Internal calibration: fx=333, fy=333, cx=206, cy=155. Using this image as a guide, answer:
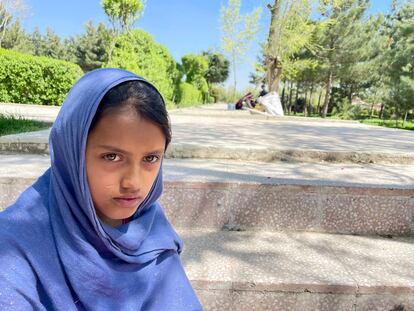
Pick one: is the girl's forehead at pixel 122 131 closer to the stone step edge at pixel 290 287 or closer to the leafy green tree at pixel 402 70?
the stone step edge at pixel 290 287

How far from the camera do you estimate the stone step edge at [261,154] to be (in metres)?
2.87

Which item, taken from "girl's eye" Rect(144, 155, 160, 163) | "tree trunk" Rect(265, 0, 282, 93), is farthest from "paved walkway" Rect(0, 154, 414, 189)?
"tree trunk" Rect(265, 0, 282, 93)

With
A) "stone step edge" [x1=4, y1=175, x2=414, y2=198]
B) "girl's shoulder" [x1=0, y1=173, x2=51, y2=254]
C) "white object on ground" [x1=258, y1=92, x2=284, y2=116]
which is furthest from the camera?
"white object on ground" [x1=258, y1=92, x2=284, y2=116]

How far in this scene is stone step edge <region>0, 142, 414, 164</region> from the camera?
287 centimetres

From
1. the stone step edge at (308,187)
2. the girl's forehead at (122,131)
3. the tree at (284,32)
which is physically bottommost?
the stone step edge at (308,187)

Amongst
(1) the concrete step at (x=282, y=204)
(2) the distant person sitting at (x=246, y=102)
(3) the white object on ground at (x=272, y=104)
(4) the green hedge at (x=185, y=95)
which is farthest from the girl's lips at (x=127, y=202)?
(4) the green hedge at (x=185, y=95)

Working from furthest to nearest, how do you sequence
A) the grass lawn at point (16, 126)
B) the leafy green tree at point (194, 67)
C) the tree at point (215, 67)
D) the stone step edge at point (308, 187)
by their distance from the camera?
1. the tree at point (215, 67)
2. the leafy green tree at point (194, 67)
3. the grass lawn at point (16, 126)
4. the stone step edge at point (308, 187)

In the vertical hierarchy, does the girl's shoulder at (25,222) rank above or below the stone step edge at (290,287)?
above

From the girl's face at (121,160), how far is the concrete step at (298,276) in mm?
714

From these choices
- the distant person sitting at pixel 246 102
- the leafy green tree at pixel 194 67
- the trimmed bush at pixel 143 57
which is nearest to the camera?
the trimmed bush at pixel 143 57

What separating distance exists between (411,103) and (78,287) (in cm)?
2307

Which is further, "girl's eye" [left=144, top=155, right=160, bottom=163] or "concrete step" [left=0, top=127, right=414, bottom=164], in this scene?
"concrete step" [left=0, top=127, right=414, bottom=164]

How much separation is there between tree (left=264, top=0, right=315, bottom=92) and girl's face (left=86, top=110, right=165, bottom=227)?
13817 mm

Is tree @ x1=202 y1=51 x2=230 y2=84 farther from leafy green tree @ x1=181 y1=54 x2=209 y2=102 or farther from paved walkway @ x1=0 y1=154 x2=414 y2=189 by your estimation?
paved walkway @ x1=0 y1=154 x2=414 y2=189
